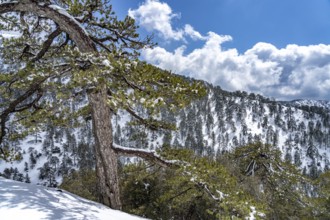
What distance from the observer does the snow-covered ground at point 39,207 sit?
415 cm

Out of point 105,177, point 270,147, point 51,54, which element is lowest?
point 105,177

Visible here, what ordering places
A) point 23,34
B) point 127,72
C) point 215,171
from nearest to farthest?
1. point 127,72
2. point 215,171
3. point 23,34

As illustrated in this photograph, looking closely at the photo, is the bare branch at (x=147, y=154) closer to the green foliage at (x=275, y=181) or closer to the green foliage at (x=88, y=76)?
the green foliage at (x=88, y=76)

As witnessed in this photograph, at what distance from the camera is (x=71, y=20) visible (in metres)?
6.70

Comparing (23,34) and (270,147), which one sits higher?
(23,34)

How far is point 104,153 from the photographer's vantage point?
699 centimetres

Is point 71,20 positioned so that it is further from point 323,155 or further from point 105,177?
point 323,155

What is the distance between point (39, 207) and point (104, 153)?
8.35 ft

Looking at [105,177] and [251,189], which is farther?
[251,189]

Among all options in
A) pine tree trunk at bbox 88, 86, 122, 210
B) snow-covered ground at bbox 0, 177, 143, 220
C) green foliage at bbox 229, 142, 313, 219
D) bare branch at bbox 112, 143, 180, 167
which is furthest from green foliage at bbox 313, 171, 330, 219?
snow-covered ground at bbox 0, 177, 143, 220

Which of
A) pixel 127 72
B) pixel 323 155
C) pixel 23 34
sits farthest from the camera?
pixel 323 155

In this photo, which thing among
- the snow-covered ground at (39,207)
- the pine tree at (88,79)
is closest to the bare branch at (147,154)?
the pine tree at (88,79)

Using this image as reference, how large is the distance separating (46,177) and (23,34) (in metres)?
136

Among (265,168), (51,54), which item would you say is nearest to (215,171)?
(51,54)
